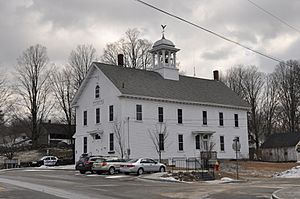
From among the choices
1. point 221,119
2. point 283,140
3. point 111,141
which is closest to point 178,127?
point 221,119

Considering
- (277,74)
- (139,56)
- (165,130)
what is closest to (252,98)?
(277,74)

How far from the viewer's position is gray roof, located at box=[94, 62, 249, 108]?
52.4m

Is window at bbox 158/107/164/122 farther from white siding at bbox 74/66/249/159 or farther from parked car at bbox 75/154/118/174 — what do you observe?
parked car at bbox 75/154/118/174

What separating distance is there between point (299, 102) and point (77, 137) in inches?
1662

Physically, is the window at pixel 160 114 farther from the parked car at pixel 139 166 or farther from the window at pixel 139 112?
the parked car at pixel 139 166

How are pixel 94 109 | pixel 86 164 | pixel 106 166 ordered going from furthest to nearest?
1. pixel 94 109
2. pixel 86 164
3. pixel 106 166

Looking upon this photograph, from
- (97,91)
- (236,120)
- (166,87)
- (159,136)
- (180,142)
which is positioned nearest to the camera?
(159,136)

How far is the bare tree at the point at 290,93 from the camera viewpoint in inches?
3206

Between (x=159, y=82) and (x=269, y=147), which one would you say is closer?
(x=159, y=82)

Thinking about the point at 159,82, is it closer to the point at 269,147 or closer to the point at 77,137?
the point at 77,137

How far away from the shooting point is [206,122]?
59.0m

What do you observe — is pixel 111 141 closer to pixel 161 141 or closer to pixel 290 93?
pixel 161 141

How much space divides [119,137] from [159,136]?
5420 mm

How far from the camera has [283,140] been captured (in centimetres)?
7256
